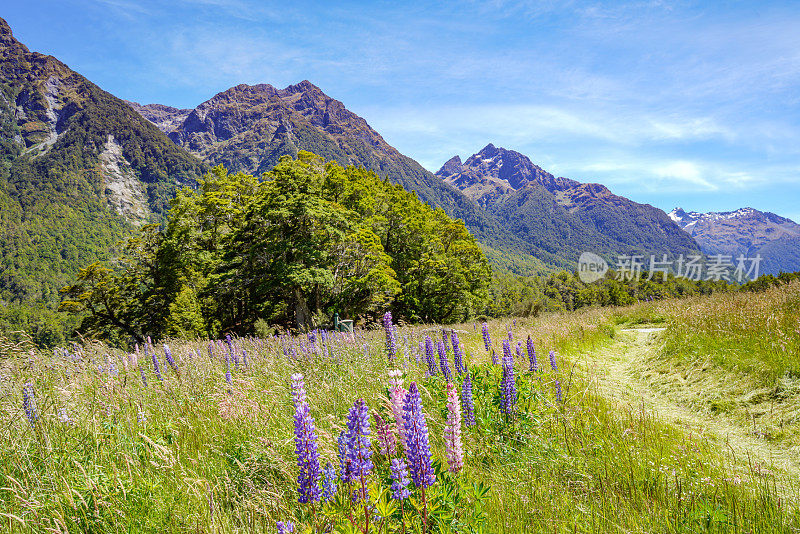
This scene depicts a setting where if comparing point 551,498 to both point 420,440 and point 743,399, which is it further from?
point 743,399

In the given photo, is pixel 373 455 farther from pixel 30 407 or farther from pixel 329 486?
pixel 30 407

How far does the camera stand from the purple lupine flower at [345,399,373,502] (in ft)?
5.90

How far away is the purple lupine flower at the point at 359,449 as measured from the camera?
1800 millimetres

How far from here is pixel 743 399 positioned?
531cm

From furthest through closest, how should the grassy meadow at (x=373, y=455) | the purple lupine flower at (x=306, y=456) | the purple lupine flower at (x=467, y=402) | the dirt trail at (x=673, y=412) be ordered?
the dirt trail at (x=673, y=412) → the purple lupine flower at (x=467, y=402) → the grassy meadow at (x=373, y=455) → the purple lupine flower at (x=306, y=456)

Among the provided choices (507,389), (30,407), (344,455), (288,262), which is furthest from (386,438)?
(288,262)

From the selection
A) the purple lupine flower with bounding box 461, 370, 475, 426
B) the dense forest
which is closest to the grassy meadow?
the purple lupine flower with bounding box 461, 370, 475, 426

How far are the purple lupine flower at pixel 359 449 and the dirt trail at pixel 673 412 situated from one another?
9.14 ft

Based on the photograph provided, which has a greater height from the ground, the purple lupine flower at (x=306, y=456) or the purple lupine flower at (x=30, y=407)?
the purple lupine flower at (x=306, y=456)

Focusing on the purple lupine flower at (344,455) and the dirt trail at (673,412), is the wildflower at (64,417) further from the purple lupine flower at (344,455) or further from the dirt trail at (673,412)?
the dirt trail at (673,412)

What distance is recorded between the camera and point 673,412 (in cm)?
559

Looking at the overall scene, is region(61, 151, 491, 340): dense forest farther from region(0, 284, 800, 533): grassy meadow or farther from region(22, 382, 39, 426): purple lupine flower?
region(22, 382, 39, 426): purple lupine flower

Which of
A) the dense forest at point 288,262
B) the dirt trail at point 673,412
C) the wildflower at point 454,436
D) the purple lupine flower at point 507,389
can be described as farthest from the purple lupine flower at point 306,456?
the dense forest at point 288,262

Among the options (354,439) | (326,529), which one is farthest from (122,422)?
(354,439)
